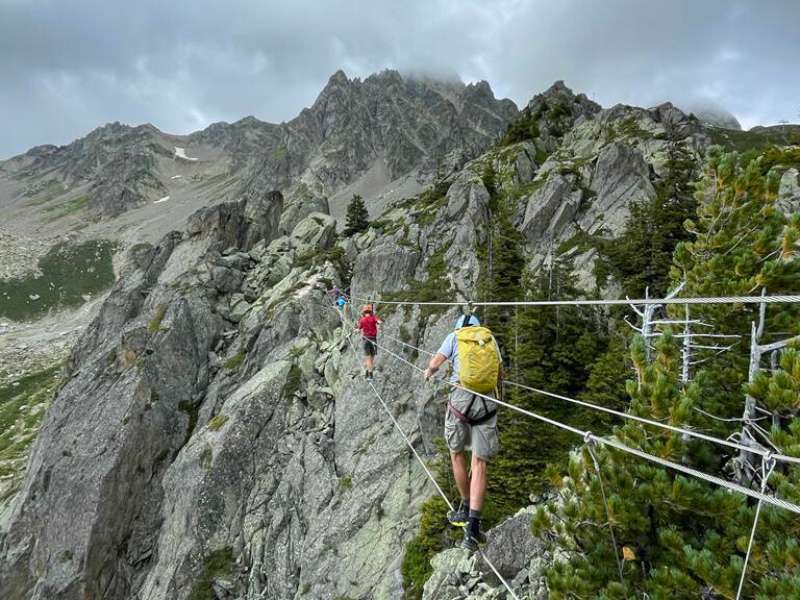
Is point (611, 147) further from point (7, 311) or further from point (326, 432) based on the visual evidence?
point (7, 311)

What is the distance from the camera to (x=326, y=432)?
32000 mm

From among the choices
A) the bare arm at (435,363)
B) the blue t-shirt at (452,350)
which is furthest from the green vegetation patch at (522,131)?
the bare arm at (435,363)

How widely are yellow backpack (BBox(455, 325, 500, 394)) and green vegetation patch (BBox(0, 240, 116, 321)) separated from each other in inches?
6811

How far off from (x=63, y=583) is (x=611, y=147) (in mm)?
57469

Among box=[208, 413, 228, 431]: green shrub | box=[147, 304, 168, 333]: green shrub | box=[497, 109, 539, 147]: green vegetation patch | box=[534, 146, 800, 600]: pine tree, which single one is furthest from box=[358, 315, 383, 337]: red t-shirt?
box=[497, 109, 539, 147]: green vegetation patch

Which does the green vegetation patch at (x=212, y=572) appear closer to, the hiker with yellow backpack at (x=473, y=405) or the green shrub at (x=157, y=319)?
the green shrub at (x=157, y=319)

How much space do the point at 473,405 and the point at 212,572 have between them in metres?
29.3

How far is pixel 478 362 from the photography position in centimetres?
784

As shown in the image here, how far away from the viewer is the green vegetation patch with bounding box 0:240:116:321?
14300 cm

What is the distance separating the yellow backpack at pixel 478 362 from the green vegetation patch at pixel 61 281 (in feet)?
568

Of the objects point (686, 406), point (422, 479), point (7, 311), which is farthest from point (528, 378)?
point (7, 311)

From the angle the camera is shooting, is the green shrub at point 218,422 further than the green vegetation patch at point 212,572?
Yes

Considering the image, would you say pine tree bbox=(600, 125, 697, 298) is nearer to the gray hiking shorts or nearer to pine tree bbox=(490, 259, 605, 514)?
pine tree bbox=(490, 259, 605, 514)

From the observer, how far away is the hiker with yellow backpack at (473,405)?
310 inches
